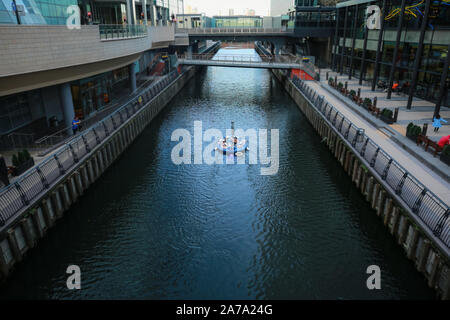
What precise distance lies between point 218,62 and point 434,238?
4747cm

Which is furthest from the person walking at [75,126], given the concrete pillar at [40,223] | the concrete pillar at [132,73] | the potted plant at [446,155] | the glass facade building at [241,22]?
the glass facade building at [241,22]

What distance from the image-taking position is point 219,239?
1802 cm

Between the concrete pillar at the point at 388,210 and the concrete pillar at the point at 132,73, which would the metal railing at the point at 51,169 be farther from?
the concrete pillar at the point at 388,210

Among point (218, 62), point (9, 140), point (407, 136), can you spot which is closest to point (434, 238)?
point (407, 136)

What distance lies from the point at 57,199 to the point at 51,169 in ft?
6.06

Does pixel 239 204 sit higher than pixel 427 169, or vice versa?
pixel 427 169

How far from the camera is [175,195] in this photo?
74.7 ft

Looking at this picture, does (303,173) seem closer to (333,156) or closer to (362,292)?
(333,156)

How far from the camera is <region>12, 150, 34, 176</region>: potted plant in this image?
61.5ft

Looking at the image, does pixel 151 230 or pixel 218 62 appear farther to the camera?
pixel 218 62

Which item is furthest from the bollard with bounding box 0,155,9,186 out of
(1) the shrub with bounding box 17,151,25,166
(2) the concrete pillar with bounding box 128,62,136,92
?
(2) the concrete pillar with bounding box 128,62,136,92

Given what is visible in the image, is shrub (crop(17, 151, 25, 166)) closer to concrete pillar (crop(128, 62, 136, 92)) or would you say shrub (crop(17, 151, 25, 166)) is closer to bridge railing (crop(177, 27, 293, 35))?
concrete pillar (crop(128, 62, 136, 92))

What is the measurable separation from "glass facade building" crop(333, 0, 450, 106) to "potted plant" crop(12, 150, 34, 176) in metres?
30.2

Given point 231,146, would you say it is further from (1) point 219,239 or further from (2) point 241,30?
(2) point 241,30
